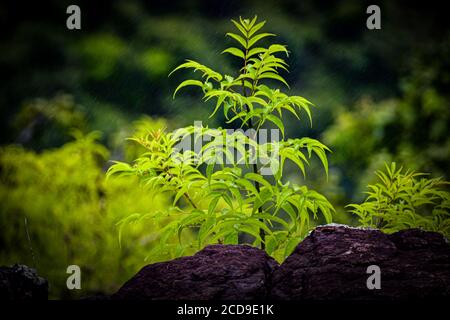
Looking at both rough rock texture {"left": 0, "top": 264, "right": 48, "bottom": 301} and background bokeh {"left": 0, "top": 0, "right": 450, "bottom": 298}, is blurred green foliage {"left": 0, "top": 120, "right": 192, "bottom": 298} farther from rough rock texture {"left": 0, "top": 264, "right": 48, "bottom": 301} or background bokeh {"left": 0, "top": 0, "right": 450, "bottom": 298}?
rough rock texture {"left": 0, "top": 264, "right": 48, "bottom": 301}

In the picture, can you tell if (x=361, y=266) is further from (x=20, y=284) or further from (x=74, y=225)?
(x=74, y=225)

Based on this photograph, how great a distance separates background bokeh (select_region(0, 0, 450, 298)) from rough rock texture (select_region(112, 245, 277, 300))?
4.39ft

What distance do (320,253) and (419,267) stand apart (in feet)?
1.00

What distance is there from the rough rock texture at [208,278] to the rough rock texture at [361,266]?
65 mm

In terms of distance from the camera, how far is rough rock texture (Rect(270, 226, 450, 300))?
→ 1.65 m

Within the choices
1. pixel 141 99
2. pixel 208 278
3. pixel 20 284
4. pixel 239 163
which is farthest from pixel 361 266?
pixel 141 99

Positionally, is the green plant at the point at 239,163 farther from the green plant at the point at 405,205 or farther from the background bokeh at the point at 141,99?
the background bokeh at the point at 141,99

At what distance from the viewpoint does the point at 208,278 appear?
173 centimetres

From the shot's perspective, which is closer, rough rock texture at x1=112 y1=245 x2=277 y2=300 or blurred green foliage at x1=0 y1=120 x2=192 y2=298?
rough rock texture at x1=112 y1=245 x2=277 y2=300

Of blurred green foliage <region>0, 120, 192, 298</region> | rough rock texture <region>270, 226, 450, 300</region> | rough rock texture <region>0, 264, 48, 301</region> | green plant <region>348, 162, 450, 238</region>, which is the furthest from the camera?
blurred green foliage <region>0, 120, 192, 298</region>

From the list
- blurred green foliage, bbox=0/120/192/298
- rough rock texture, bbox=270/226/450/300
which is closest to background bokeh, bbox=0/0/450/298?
blurred green foliage, bbox=0/120/192/298
